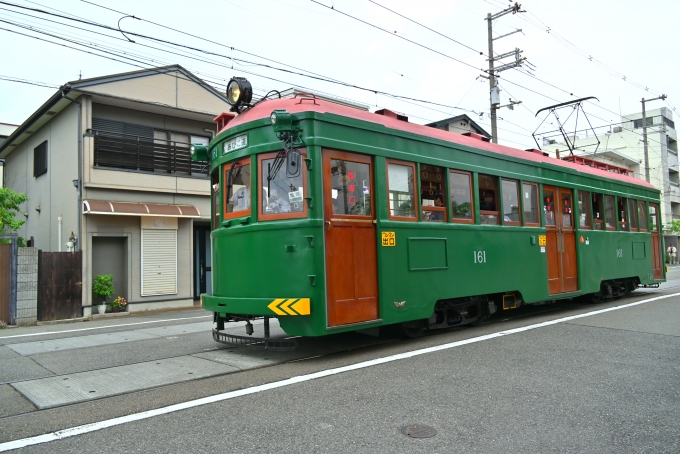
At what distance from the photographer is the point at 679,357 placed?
253 inches

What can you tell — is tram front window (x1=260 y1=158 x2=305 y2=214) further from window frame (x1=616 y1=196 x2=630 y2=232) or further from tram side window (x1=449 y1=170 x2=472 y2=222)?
window frame (x1=616 y1=196 x2=630 y2=232)

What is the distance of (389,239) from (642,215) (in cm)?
1056

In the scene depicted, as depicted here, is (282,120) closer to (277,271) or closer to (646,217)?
(277,271)

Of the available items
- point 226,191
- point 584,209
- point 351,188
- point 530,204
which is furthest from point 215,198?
point 584,209

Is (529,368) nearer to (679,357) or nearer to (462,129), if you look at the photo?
(679,357)

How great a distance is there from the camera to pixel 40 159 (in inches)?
720

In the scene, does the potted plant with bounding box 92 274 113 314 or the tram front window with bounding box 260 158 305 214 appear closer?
the tram front window with bounding box 260 158 305 214

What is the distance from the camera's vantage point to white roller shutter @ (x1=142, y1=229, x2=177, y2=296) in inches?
620

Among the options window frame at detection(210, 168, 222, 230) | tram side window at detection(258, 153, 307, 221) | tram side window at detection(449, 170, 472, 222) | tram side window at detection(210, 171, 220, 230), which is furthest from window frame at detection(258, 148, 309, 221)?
tram side window at detection(449, 170, 472, 222)

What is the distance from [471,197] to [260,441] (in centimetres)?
589

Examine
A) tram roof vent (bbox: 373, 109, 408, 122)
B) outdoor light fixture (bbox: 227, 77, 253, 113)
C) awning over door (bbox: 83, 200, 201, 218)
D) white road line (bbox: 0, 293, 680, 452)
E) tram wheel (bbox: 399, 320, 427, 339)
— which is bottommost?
white road line (bbox: 0, 293, 680, 452)

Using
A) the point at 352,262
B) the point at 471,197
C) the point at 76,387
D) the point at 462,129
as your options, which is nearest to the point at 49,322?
the point at 76,387

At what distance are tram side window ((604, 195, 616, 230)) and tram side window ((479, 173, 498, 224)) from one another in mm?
4857

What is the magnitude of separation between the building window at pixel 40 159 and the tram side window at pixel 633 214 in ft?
60.9
